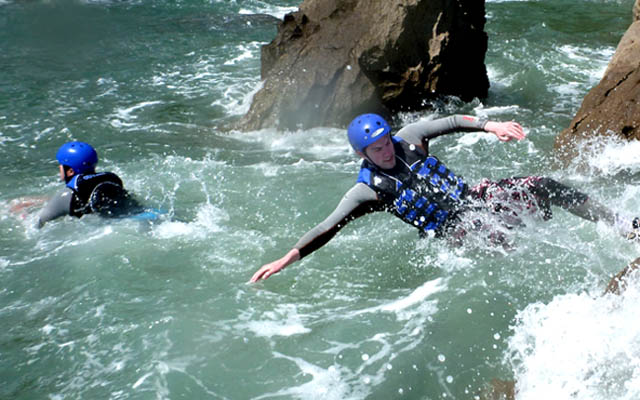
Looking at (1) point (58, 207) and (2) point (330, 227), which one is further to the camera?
(1) point (58, 207)

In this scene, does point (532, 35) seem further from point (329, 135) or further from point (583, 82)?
point (329, 135)

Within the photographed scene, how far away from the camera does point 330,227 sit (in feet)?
15.6

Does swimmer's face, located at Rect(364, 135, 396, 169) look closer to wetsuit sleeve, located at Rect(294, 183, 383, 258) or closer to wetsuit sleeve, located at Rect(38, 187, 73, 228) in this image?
wetsuit sleeve, located at Rect(294, 183, 383, 258)

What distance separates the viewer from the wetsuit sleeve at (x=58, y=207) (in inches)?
254

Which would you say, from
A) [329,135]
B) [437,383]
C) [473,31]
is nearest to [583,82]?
[473,31]

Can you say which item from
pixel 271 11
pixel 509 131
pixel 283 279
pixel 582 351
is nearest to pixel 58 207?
pixel 283 279

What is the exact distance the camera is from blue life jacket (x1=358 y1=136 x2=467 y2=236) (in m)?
4.98

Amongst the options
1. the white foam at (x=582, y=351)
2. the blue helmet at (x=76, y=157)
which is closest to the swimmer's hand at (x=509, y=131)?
the white foam at (x=582, y=351)

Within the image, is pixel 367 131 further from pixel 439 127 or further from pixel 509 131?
pixel 509 131

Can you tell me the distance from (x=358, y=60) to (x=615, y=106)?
3500 millimetres

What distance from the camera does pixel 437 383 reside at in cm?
413

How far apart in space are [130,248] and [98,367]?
75.3 inches

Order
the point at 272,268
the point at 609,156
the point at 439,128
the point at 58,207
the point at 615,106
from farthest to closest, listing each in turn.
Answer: the point at 615,106 → the point at 609,156 → the point at 58,207 → the point at 439,128 → the point at 272,268

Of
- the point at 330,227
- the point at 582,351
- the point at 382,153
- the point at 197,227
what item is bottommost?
the point at 197,227
